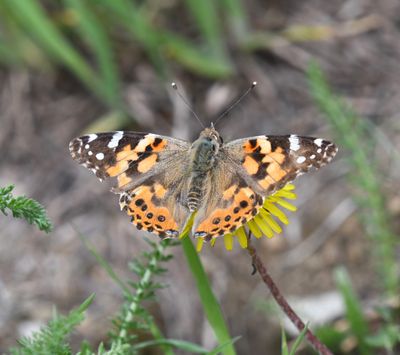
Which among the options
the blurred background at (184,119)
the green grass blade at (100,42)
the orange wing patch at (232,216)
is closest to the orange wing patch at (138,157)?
the orange wing patch at (232,216)

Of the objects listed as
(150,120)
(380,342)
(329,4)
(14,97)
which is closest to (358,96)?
(329,4)

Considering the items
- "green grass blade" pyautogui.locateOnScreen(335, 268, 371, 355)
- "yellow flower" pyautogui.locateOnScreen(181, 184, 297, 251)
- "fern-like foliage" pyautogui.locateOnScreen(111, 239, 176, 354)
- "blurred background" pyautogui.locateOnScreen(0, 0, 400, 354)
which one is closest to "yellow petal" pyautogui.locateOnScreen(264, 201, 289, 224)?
"yellow flower" pyautogui.locateOnScreen(181, 184, 297, 251)

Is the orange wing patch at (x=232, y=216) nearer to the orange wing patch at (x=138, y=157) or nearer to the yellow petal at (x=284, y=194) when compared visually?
the yellow petal at (x=284, y=194)

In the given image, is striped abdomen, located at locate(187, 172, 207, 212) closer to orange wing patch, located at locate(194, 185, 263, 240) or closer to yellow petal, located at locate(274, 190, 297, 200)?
orange wing patch, located at locate(194, 185, 263, 240)

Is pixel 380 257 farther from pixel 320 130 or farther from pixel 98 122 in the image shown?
pixel 98 122

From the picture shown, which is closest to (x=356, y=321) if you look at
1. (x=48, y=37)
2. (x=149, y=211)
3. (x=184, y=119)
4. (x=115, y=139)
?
(x=149, y=211)
